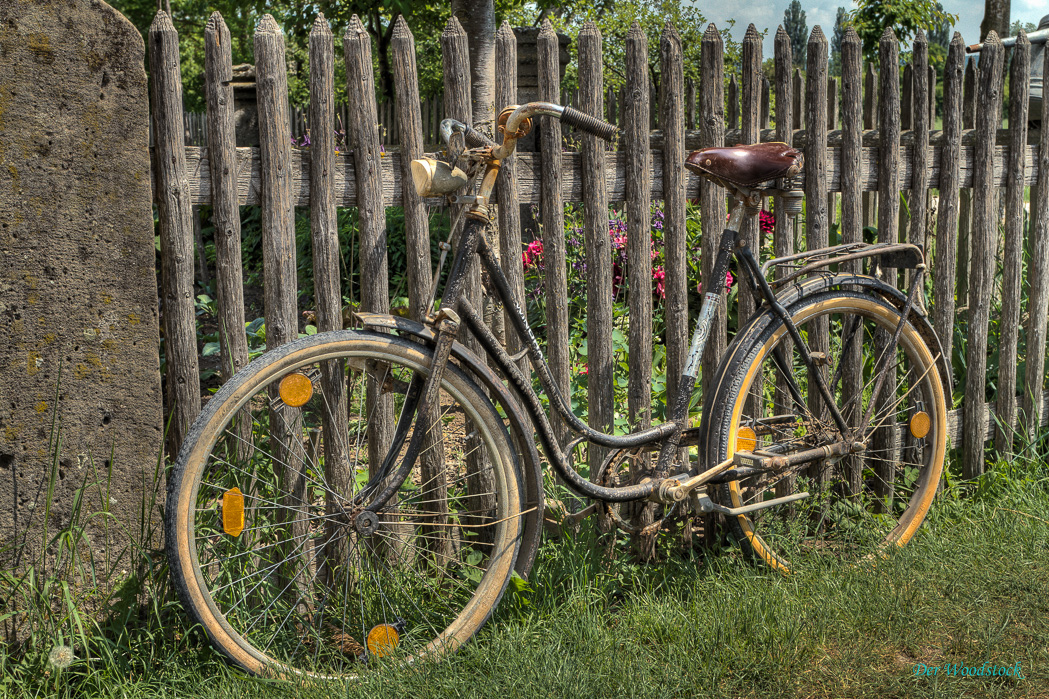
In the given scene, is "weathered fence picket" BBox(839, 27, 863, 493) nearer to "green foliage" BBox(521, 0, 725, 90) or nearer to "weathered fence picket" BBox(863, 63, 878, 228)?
"weathered fence picket" BBox(863, 63, 878, 228)

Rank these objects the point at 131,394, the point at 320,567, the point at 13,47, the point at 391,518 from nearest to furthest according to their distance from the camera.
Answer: the point at 13,47 → the point at 131,394 → the point at 320,567 → the point at 391,518

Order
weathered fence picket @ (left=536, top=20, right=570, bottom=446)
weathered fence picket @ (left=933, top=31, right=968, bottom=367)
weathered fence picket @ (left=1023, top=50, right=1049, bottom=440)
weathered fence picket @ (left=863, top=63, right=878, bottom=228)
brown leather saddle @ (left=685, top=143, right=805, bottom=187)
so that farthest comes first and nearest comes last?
weathered fence picket @ (left=863, top=63, right=878, bottom=228) → weathered fence picket @ (left=1023, top=50, right=1049, bottom=440) → weathered fence picket @ (left=933, top=31, right=968, bottom=367) → weathered fence picket @ (left=536, top=20, right=570, bottom=446) → brown leather saddle @ (left=685, top=143, right=805, bottom=187)

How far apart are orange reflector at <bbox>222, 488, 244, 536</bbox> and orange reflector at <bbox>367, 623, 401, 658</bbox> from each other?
0.49 metres

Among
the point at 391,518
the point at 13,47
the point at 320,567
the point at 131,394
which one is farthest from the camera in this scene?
the point at 391,518

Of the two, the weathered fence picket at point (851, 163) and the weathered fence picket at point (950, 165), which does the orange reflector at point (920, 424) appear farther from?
the weathered fence picket at point (950, 165)

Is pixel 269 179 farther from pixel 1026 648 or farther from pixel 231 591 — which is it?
pixel 1026 648

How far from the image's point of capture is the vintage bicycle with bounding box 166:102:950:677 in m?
2.23

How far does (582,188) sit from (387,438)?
1.05 metres

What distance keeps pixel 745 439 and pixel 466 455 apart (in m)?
0.92

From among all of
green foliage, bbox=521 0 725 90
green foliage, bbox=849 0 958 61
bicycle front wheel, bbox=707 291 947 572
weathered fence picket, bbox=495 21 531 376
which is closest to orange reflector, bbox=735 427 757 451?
bicycle front wheel, bbox=707 291 947 572

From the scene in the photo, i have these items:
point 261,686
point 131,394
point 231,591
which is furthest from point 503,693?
point 131,394

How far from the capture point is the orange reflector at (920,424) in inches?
126

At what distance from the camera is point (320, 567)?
265 cm

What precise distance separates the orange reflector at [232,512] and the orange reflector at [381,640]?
492 millimetres
